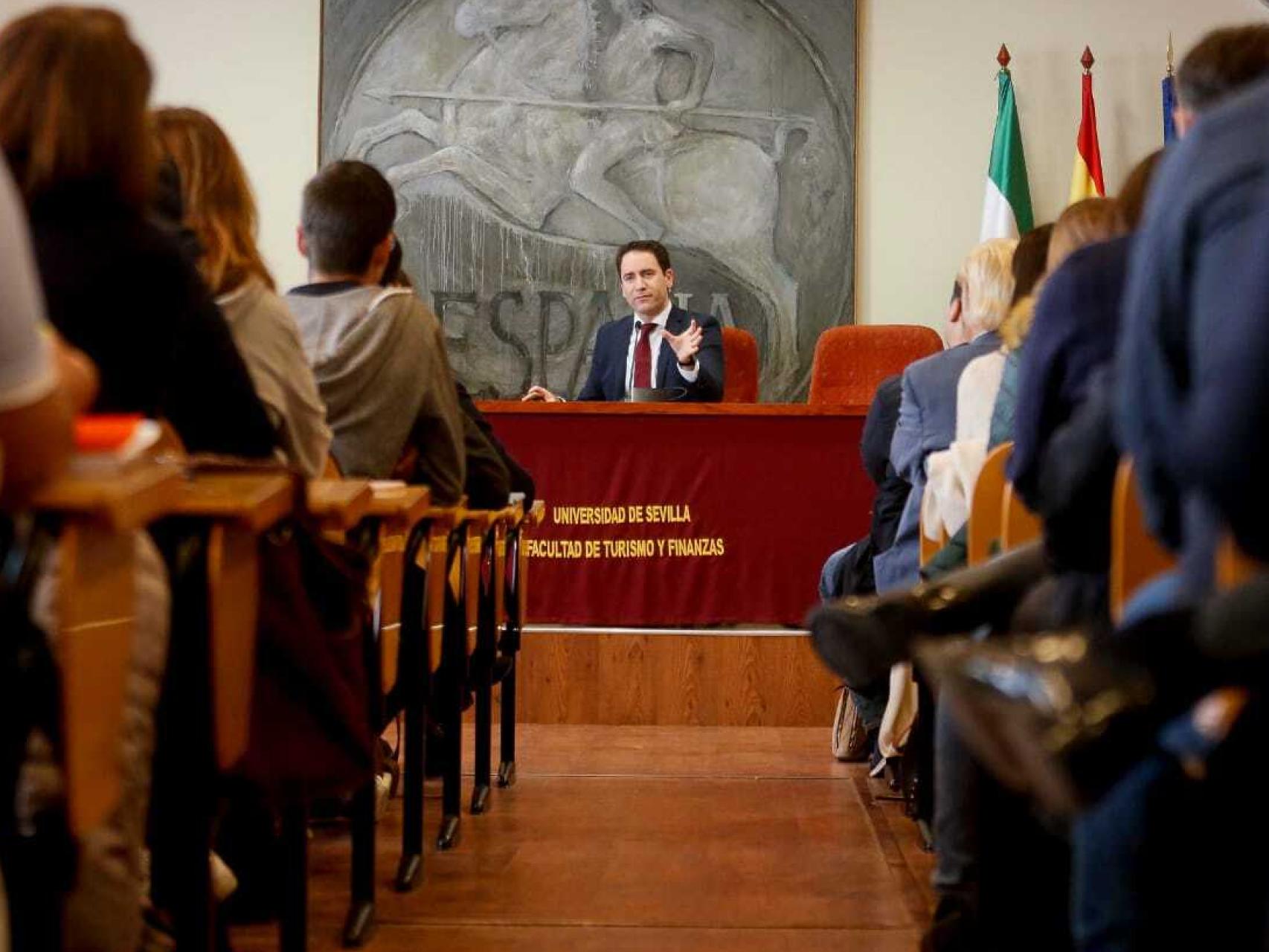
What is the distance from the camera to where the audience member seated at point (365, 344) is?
11.4 ft

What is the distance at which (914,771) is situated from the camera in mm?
4227

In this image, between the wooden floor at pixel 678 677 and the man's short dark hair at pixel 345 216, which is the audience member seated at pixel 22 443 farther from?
the wooden floor at pixel 678 677

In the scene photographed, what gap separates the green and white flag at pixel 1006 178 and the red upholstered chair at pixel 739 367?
1.53 meters

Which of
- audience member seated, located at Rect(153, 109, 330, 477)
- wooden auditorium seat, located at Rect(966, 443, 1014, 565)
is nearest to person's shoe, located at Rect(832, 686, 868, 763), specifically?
wooden auditorium seat, located at Rect(966, 443, 1014, 565)

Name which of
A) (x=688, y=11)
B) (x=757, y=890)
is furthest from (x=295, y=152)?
(x=757, y=890)

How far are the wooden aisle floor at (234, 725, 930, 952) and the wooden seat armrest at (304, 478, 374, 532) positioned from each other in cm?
93

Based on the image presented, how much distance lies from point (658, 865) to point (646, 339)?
3.58 metres

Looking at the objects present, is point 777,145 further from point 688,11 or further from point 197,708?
point 197,708

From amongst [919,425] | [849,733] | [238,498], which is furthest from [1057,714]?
[849,733]

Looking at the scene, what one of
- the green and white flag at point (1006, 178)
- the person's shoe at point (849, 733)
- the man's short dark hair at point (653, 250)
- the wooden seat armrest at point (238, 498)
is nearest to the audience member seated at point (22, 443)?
the wooden seat armrest at point (238, 498)

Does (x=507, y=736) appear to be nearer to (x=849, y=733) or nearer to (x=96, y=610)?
(x=849, y=733)

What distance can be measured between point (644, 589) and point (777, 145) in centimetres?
324

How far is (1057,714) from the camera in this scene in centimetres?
99

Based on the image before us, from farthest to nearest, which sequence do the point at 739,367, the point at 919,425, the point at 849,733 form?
the point at 739,367
the point at 849,733
the point at 919,425
